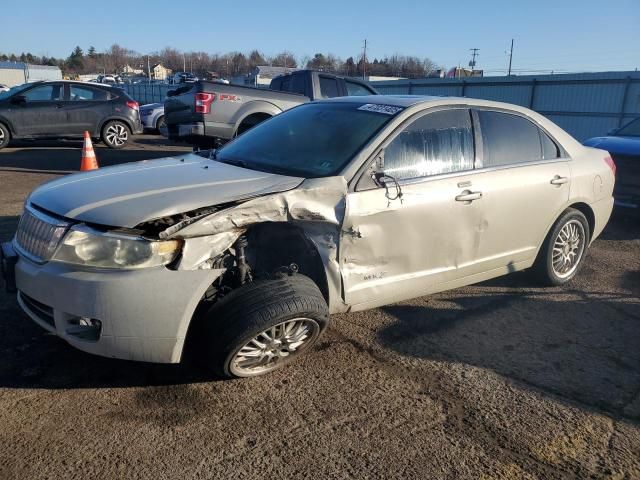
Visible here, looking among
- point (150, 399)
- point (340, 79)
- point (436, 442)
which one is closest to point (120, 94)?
point (340, 79)

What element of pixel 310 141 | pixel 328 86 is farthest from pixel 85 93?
pixel 310 141

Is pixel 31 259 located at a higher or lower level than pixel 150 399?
higher

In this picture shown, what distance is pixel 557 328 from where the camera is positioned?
163 inches

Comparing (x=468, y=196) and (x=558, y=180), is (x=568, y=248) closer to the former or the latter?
(x=558, y=180)

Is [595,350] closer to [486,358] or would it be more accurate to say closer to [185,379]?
[486,358]

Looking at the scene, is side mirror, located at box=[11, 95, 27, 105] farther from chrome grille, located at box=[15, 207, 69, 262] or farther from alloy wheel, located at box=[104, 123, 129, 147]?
chrome grille, located at box=[15, 207, 69, 262]

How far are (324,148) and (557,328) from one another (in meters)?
2.18

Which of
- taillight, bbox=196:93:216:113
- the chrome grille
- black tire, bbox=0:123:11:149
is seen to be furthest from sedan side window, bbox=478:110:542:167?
black tire, bbox=0:123:11:149

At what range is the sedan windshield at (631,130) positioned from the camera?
8265 mm

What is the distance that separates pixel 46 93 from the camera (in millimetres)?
12945

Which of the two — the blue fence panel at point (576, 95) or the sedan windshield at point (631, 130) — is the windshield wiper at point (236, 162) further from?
the blue fence panel at point (576, 95)

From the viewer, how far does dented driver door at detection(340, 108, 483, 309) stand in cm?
348

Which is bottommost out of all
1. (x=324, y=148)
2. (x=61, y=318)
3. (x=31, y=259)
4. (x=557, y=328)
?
(x=557, y=328)

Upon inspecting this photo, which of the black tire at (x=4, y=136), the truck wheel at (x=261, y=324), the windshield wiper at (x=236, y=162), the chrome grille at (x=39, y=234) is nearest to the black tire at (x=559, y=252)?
the truck wheel at (x=261, y=324)
